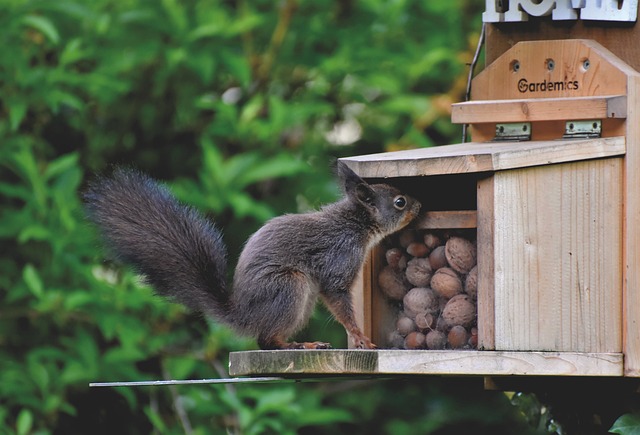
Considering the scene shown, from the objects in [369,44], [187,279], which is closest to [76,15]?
[369,44]

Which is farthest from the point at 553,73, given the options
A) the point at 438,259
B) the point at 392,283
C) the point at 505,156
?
the point at 392,283

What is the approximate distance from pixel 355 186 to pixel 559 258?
0.50 m

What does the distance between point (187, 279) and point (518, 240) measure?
0.83 m

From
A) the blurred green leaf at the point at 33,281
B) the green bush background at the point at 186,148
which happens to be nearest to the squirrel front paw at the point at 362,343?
the green bush background at the point at 186,148

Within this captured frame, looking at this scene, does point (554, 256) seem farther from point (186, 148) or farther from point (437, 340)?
point (186, 148)

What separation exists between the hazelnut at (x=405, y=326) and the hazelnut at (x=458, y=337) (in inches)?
5.3

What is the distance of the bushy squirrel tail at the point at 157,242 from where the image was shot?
2.75 m

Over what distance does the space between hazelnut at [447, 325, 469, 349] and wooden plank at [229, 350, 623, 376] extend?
0.65 feet

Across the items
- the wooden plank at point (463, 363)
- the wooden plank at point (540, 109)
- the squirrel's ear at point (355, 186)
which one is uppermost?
the wooden plank at point (540, 109)

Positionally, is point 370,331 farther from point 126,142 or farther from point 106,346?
point 126,142

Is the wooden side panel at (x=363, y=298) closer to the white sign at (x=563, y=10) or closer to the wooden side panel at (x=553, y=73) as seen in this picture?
the wooden side panel at (x=553, y=73)

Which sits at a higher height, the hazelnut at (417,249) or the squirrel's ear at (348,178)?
the squirrel's ear at (348,178)

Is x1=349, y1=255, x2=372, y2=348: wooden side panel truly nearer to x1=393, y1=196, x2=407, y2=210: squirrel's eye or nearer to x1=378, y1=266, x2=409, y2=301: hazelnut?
x1=378, y1=266, x2=409, y2=301: hazelnut

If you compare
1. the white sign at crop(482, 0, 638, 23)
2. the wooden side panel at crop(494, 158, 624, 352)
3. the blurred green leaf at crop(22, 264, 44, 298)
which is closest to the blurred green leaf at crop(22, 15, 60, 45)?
the blurred green leaf at crop(22, 264, 44, 298)
